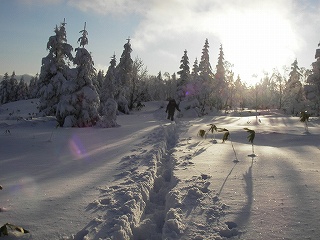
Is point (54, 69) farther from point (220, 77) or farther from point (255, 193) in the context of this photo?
point (220, 77)

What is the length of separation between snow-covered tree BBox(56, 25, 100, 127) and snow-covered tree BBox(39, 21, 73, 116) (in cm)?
953

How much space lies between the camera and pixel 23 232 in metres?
3.11

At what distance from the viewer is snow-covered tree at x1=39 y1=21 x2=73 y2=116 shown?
1039 inches

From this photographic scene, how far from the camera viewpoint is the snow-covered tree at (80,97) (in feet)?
56.0

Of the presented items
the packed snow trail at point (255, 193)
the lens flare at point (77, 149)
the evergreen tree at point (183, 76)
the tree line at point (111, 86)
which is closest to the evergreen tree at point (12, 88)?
the tree line at point (111, 86)

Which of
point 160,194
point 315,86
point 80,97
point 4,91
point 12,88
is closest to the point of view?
point 160,194

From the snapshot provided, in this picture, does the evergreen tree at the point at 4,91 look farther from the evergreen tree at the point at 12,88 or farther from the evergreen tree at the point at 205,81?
the evergreen tree at the point at 205,81

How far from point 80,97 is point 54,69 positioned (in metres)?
11.8

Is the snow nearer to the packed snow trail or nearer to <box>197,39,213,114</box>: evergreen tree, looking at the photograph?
the packed snow trail

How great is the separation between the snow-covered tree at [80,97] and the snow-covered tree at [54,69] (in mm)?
9525

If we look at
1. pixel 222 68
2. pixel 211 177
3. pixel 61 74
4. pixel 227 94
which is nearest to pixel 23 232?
pixel 211 177

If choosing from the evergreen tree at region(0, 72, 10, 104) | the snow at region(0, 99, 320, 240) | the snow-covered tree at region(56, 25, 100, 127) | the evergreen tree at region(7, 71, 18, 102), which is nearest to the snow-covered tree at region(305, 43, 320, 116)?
the snow-covered tree at region(56, 25, 100, 127)

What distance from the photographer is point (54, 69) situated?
27203mm

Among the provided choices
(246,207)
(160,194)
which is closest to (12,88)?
(160,194)
